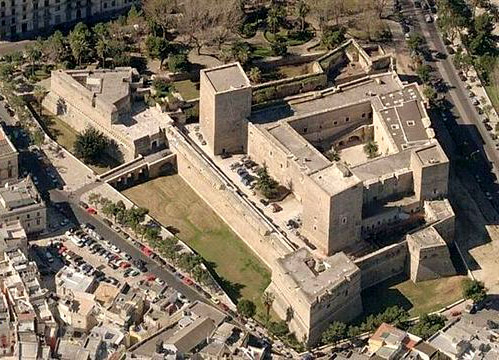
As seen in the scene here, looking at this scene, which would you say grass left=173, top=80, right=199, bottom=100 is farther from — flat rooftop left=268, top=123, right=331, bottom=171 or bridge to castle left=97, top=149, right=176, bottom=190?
flat rooftop left=268, top=123, right=331, bottom=171

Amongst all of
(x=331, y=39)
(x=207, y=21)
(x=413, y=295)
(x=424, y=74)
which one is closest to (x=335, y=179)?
(x=413, y=295)

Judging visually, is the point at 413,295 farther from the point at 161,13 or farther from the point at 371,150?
the point at 161,13

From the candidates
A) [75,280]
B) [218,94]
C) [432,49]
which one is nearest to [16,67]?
[218,94]

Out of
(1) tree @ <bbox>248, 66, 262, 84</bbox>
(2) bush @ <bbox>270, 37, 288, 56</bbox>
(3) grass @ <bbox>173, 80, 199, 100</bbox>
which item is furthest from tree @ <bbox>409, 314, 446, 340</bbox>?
(2) bush @ <bbox>270, 37, 288, 56</bbox>

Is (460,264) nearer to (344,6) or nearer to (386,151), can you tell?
(386,151)

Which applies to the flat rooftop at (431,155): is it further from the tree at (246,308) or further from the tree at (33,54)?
the tree at (33,54)

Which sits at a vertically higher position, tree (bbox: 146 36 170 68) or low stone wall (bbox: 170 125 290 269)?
tree (bbox: 146 36 170 68)
